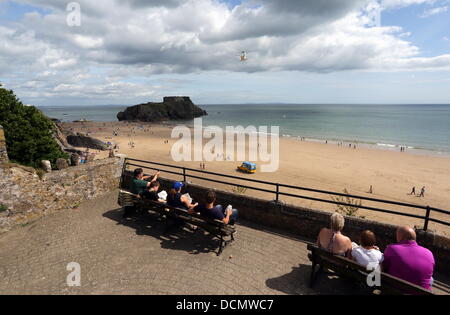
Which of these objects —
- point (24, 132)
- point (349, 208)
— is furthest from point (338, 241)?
point (24, 132)

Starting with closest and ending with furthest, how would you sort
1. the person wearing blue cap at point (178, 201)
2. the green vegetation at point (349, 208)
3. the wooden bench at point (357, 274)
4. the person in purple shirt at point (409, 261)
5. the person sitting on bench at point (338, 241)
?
1. the wooden bench at point (357, 274)
2. the person in purple shirt at point (409, 261)
3. the person sitting on bench at point (338, 241)
4. the green vegetation at point (349, 208)
5. the person wearing blue cap at point (178, 201)

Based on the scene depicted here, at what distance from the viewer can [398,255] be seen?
3.72 m

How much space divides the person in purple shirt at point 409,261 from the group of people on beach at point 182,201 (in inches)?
122

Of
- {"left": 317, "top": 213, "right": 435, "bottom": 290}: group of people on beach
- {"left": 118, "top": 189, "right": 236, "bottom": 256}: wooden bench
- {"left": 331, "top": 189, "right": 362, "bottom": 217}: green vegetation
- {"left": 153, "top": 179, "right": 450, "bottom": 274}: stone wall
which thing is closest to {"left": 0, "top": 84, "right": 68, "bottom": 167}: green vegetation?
{"left": 118, "top": 189, "right": 236, "bottom": 256}: wooden bench

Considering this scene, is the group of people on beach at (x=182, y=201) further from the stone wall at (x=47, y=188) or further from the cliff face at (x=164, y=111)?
the cliff face at (x=164, y=111)

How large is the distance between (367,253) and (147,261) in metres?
4.18

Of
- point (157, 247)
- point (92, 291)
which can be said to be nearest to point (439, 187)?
point (157, 247)

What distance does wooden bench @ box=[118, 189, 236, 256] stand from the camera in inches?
214

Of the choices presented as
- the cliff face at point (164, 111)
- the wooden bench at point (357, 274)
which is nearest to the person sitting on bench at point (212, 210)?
the wooden bench at point (357, 274)

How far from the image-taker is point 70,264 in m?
5.17

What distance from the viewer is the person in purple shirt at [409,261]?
3578 mm

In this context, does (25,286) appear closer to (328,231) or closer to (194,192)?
(194,192)
